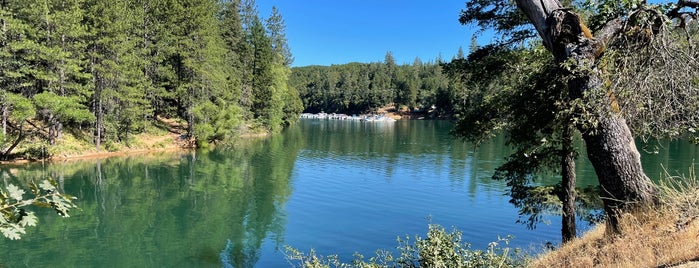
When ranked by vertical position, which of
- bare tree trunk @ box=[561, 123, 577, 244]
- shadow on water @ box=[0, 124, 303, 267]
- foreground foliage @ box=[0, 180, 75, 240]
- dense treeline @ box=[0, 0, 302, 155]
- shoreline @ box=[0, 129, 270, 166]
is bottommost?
shadow on water @ box=[0, 124, 303, 267]

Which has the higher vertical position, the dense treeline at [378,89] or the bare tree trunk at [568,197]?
the dense treeline at [378,89]

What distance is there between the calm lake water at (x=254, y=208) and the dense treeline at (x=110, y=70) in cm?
391

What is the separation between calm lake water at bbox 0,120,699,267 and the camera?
13.8 m

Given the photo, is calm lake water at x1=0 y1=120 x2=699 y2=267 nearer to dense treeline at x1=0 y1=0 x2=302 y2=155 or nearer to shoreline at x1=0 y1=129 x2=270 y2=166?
shoreline at x1=0 y1=129 x2=270 y2=166

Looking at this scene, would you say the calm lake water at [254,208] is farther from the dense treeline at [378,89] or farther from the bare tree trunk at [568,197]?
the dense treeline at [378,89]

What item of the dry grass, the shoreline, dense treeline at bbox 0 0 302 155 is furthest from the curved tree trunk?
the shoreline

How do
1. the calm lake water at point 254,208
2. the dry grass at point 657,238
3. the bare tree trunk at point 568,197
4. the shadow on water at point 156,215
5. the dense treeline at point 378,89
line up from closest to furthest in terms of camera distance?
the dry grass at point 657,238 → the bare tree trunk at point 568,197 → the shadow on water at point 156,215 → the calm lake water at point 254,208 → the dense treeline at point 378,89

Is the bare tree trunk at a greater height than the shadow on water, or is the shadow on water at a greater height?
the bare tree trunk

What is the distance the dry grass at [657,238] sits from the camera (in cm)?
469

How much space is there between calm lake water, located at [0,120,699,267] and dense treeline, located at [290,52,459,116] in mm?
80032

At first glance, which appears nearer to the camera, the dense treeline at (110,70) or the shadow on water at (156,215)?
the shadow on water at (156,215)

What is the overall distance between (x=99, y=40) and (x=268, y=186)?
54.6 feet

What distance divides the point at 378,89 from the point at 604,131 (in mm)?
133340

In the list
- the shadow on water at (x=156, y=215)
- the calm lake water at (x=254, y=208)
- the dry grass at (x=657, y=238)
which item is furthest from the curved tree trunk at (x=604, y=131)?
the shadow on water at (x=156, y=215)
